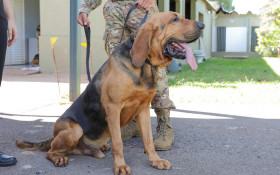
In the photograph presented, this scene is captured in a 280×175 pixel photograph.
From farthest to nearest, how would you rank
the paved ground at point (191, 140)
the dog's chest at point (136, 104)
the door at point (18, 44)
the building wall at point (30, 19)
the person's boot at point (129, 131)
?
the building wall at point (30, 19)
the door at point (18, 44)
the person's boot at point (129, 131)
the paved ground at point (191, 140)
the dog's chest at point (136, 104)

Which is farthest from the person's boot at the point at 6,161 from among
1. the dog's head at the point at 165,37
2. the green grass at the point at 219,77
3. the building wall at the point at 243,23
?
the building wall at the point at 243,23

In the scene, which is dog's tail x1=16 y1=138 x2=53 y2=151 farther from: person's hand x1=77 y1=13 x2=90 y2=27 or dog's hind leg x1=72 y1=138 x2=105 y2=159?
person's hand x1=77 y1=13 x2=90 y2=27

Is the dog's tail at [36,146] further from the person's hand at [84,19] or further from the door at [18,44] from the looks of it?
the door at [18,44]

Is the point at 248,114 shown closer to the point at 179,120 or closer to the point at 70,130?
the point at 179,120

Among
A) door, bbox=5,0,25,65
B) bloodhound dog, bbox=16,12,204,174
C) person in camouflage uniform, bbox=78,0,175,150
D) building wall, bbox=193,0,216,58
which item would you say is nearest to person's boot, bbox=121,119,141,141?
person in camouflage uniform, bbox=78,0,175,150

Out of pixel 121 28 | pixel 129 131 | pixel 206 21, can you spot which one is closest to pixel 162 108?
pixel 129 131

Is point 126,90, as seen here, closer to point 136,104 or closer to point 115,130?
point 136,104

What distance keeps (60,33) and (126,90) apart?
389 inches

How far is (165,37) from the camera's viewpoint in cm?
309

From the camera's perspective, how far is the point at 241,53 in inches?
1154

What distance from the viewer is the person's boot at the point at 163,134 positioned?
3.88 m

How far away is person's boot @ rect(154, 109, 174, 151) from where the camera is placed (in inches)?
153

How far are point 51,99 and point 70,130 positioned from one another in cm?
412

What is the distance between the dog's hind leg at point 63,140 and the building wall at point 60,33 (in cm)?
866
